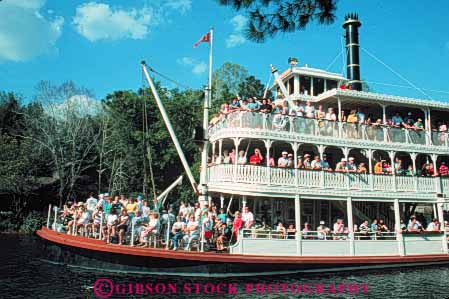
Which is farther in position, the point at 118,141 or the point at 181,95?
the point at 181,95

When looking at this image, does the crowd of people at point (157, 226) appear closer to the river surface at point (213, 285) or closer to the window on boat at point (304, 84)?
the river surface at point (213, 285)

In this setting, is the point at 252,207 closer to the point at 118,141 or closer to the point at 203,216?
the point at 203,216

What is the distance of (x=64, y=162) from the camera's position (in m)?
31.9

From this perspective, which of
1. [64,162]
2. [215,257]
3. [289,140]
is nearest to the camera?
[215,257]

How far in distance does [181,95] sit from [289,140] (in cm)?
2354

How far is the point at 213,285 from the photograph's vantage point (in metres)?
11.9

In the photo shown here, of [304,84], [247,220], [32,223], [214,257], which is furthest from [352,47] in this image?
[32,223]

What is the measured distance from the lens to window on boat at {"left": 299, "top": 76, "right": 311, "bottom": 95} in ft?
66.4

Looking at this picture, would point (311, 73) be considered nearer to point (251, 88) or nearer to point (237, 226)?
point (237, 226)

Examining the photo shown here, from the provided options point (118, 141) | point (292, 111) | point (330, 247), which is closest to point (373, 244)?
point (330, 247)

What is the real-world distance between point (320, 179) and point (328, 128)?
2501 mm

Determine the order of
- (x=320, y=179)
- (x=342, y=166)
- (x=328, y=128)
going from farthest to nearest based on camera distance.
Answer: (x=328, y=128)
(x=342, y=166)
(x=320, y=179)

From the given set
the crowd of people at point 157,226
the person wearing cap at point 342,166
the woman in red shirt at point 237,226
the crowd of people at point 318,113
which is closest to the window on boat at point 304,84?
the crowd of people at point 318,113

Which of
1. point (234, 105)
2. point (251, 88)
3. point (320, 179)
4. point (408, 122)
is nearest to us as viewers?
point (320, 179)
